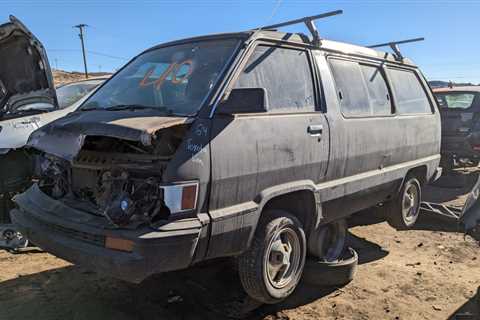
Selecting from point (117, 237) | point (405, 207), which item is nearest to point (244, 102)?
point (117, 237)

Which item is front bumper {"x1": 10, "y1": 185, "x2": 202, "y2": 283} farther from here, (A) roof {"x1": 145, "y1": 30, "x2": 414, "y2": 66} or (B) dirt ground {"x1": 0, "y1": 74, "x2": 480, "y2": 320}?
(A) roof {"x1": 145, "y1": 30, "x2": 414, "y2": 66}

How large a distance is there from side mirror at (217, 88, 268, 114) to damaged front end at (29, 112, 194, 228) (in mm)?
299

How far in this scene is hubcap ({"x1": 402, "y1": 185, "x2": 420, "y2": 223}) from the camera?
5.53 m

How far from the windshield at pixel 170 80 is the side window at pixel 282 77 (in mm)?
218

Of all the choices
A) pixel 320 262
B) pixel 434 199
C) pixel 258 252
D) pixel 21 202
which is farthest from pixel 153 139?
pixel 434 199

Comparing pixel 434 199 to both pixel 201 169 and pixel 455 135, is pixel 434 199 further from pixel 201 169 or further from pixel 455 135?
pixel 201 169

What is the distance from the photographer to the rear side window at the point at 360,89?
13.8ft

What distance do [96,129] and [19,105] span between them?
10.9 feet

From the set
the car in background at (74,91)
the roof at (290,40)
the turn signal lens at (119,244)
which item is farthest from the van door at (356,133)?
the car in background at (74,91)

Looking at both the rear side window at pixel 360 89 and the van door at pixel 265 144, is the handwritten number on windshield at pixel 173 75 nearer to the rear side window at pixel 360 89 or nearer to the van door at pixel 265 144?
the van door at pixel 265 144

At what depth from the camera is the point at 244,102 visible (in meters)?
3.00

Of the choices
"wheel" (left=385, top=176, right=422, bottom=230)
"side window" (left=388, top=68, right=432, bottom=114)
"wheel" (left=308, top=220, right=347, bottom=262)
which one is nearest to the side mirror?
"wheel" (left=308, top=220, right=347, bottom=262)

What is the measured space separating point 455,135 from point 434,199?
5.09 feet

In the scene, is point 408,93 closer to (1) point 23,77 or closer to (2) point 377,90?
(2) point 377,90
